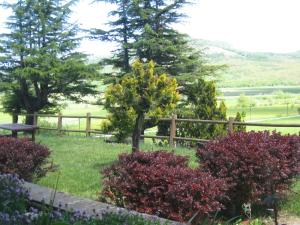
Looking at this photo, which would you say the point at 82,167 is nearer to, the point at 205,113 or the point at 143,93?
the point at 143,93

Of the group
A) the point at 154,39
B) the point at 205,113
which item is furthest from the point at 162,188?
the point at 154,39

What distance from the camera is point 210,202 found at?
5.69 metres

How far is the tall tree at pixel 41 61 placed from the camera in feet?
82.0

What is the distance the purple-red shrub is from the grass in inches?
36.3

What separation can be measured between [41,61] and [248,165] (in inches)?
802

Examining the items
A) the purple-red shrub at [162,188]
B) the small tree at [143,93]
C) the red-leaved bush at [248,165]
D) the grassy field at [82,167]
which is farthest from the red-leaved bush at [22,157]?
the red-leaved bush at [248,165]

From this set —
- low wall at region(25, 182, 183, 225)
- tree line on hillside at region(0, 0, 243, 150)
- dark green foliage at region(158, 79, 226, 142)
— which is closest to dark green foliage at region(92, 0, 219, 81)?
tree line on hillside at region(0, 0, 243, 150)

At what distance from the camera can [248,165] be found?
6480 millimetres

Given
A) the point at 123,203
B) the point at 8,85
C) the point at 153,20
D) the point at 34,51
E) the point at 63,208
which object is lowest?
the point at 123,203

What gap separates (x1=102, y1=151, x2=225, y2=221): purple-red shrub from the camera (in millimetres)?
5645

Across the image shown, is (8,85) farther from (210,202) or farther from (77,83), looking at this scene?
(210,202)

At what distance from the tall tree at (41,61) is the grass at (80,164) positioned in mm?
8528

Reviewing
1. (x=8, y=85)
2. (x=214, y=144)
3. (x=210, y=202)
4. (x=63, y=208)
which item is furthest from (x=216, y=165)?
(x=8, y=85)

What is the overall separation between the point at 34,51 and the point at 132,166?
20.4m
